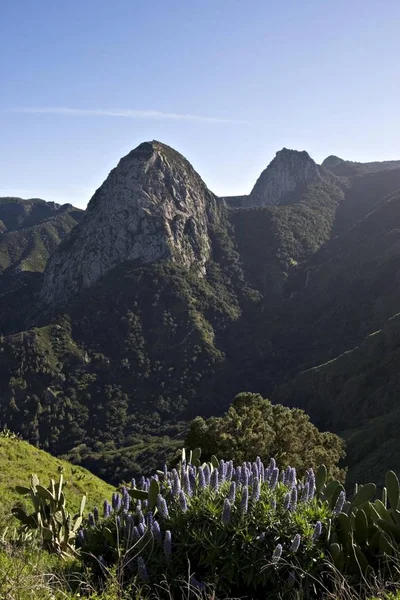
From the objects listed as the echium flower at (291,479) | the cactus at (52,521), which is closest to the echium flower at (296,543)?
the echium flower at (291,479)

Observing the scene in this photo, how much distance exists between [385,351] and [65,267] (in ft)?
403

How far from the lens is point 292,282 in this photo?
550 ft

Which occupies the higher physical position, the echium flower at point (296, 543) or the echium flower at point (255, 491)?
the echium flower at point (255, 491)

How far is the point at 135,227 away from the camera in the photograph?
164 metres

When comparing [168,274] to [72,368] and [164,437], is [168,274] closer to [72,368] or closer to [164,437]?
[72,368]

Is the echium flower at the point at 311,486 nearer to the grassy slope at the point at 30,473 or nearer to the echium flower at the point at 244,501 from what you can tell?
the echium flower at the point at 244,501

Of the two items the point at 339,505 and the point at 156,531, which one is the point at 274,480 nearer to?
the point at 339,505

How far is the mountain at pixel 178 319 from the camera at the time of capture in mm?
105188

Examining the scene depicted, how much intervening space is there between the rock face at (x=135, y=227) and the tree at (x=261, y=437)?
468ft

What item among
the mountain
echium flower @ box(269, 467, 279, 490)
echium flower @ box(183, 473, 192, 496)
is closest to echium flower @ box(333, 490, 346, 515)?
echium flower @ box(269, 467, 279, 490)

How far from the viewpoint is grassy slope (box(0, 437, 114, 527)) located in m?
13.2

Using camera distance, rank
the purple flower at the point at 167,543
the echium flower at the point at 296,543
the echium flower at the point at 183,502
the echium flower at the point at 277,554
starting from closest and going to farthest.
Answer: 1. the echium flower at the point at 277,554
2. the echium flower at the point at 296,543
3. the purple flower at the point at 167,543
4. the echium flower at the point at 183,502

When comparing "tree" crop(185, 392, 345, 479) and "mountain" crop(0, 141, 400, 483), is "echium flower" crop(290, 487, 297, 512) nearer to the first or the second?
"tree" crop(185, 392, 345, 479)

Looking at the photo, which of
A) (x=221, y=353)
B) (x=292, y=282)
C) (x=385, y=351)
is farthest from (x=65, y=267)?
(x=385, y=351)
